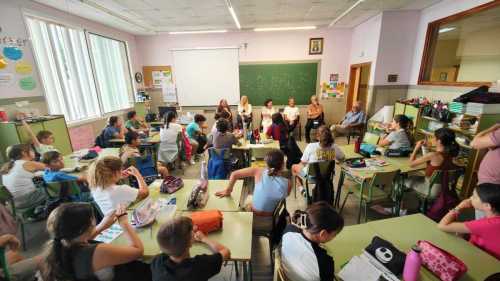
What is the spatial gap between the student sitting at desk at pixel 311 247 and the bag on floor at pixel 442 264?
55cm

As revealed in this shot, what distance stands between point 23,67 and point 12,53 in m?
0.24

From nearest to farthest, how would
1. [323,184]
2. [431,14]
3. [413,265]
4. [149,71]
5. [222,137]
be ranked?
[413,265] < [323,184] < [222,137] < [431,14] < [149,71]

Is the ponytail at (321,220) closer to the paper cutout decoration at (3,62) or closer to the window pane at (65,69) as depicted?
the paper cutout decoration at (3,62)

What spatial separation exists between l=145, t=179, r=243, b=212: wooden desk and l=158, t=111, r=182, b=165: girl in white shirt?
1.90 m

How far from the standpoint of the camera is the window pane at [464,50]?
4.12 m

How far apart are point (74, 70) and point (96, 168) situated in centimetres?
434

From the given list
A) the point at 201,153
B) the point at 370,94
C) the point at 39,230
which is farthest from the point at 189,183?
the point at 370,94

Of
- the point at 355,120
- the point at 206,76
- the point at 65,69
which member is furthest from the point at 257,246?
the point at 206,76

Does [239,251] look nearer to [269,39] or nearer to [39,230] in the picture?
[39,230]

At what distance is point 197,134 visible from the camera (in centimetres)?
501

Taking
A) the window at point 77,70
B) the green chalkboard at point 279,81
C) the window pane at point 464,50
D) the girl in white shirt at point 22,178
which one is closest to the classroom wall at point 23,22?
the window at point 77,70

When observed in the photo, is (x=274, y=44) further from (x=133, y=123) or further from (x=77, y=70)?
(x=77, y=70)

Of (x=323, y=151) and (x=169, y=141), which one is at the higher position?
(x=323, y=151)

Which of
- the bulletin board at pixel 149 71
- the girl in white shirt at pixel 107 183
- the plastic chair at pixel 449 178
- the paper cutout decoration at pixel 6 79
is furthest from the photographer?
the bulletin board at pixel 149 71
